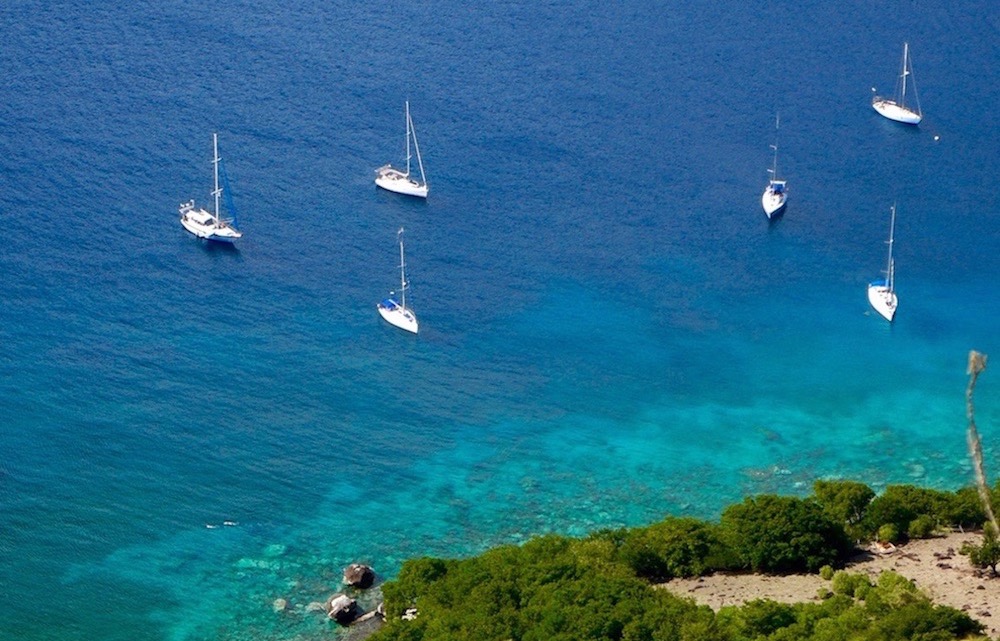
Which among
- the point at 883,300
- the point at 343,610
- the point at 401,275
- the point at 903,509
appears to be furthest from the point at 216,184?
the point at 903,509

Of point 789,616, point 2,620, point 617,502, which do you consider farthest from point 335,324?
point 789,616

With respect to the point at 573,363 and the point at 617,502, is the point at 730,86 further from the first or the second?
the point at 617,502

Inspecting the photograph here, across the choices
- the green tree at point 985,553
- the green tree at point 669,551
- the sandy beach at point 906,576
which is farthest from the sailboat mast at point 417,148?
the green tree at point 985,553

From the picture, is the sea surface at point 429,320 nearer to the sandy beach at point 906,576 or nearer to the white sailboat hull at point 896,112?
the white sailboat hull at point 896,112

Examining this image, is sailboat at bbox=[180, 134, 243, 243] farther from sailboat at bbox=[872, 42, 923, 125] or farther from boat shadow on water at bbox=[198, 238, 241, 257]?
sailboat at bbox=[872, 42, 923, 125]

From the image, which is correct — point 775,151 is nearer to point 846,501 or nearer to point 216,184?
point 216,184
